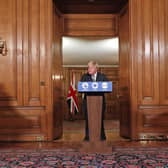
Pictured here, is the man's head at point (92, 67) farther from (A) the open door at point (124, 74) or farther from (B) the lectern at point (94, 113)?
(A) the open door at point (124, 74)

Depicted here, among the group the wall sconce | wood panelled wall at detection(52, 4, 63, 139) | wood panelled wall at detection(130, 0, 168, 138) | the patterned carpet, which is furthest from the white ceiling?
the patterned carpet

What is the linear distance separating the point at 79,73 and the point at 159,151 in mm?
9010

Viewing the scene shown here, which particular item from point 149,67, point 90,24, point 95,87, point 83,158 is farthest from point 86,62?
point 83,158

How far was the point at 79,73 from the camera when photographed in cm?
1283

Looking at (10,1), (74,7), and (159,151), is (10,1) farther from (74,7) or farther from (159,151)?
(159,151)

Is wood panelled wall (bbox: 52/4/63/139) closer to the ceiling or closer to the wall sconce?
the ceiling

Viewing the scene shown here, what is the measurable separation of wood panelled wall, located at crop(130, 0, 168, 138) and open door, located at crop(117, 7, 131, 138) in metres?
0.21

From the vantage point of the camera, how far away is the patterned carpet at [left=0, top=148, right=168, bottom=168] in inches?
129

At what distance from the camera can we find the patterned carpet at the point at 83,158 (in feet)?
10.7

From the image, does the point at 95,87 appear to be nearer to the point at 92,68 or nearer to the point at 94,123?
the point at 92,68

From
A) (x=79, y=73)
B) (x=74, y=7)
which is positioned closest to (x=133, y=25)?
(x=74, y=7)

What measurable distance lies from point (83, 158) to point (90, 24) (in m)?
3.70

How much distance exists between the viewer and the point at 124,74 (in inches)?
235

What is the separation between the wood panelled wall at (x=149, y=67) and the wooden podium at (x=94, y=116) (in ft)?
4.94
